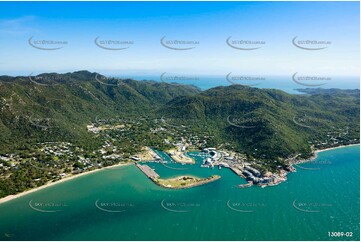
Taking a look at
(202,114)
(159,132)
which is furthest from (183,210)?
(202,114)

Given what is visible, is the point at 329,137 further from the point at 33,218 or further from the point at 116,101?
the point at 116,101

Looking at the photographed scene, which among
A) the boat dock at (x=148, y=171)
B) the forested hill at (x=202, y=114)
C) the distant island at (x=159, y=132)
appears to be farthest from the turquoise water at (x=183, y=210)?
the forested hill at (x=202, y=114)

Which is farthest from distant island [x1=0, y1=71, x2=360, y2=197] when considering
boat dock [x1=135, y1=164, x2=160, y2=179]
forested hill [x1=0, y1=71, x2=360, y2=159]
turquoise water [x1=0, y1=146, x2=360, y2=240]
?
turquoise water [x1=0, y1=146, x2=360, y2=240]

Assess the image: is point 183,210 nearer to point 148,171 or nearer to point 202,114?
point 148,171

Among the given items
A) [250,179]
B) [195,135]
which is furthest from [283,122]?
[250,179]

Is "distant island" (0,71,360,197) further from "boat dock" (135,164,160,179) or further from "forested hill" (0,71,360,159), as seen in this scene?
"boat dock" (135,164,160,179)

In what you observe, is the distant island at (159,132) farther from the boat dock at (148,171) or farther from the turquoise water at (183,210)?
the turquoise water at (183,210)
